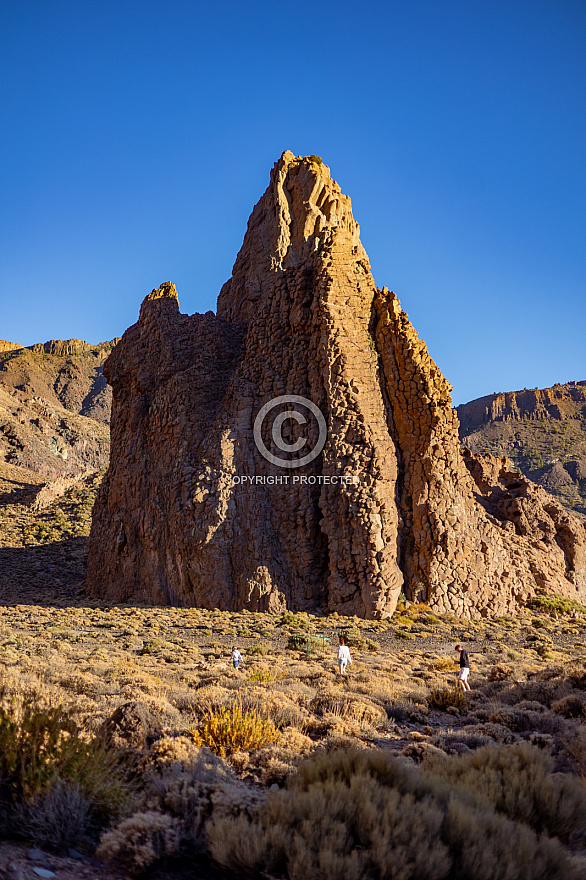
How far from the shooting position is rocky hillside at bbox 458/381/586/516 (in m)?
78.6

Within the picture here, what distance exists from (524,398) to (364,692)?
10196 cm

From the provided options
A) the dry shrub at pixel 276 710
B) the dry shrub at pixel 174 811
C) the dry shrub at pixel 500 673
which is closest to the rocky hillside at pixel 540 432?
the dry shrub at pixel 500 673

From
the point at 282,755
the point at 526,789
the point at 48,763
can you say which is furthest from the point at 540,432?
the point at 48,763

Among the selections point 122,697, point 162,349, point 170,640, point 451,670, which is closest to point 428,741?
point 122,697

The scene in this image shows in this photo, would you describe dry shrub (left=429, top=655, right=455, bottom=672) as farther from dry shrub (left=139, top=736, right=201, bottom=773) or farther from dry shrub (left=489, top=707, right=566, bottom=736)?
dry shrub (left=139, top=736, right=201, bottom=773)

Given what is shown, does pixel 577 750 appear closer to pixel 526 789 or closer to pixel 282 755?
pixel 526 789

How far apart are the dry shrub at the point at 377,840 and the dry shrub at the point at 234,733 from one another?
8.45 feet

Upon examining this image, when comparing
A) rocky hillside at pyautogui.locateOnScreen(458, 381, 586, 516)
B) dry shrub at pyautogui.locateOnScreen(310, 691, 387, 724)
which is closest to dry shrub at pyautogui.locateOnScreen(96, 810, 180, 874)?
dry shrub at pyautogui.locateOnScreen(310, 691, 387, 724)

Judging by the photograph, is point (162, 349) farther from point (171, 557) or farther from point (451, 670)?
point (451, 670)

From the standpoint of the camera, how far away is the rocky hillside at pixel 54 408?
239ft

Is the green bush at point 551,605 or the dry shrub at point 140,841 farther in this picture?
the green bush at point 551,605

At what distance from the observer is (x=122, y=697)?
922 cm

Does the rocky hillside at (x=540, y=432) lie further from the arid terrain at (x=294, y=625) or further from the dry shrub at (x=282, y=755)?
the dry shrub at (x=282, y=755)

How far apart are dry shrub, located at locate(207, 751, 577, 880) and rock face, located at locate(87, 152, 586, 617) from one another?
17.2 m
